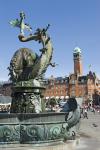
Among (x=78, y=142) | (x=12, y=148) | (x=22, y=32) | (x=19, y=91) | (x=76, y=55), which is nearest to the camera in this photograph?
(x=12, y=148)

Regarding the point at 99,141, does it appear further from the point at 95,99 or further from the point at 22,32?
the point at 95,99

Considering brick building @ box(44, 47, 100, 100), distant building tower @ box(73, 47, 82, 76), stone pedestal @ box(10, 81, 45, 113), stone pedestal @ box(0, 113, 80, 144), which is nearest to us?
stone pedestal @ box(0, 113, 80, 144)

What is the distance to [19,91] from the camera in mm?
18250

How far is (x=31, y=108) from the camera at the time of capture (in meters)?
18.2

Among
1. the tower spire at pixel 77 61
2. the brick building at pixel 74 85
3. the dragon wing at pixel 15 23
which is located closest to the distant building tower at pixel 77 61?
the tower spire at pixel 77 61

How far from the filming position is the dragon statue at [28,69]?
1819 centimetres

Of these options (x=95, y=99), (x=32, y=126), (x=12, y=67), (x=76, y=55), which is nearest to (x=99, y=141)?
(x=32, y=126)

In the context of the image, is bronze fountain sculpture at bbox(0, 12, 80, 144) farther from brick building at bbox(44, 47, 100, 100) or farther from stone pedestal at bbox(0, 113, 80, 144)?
brick building at bbox(44, 47, 100, 100)

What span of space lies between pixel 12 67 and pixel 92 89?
154487 millimetres

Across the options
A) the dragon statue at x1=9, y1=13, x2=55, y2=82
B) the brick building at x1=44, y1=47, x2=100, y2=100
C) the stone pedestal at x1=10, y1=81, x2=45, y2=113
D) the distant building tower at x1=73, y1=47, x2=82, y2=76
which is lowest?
the stone pedestal at x1=10, y1=81, x2=45, y2=113

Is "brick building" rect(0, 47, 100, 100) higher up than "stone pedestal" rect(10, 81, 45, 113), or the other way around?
"brick building" rect(0, 47, 100, 100)

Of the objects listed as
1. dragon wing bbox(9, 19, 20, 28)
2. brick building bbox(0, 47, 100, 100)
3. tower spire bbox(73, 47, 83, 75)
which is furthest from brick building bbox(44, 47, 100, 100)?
dragon wing bbox(9, 19, 20, 28)

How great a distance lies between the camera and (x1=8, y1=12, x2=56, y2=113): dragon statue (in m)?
18.2

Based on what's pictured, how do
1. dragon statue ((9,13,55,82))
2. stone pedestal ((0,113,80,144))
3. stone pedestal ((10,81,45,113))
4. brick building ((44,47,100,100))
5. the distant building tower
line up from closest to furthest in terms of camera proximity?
1. stone pedestal ((0,113,80,144))
2. stone pedestal ((10,81,45,113))
3. dragon statue ((9,13,55,82))
4. brick building ((44,47,100,100))
5. the distant building tower
